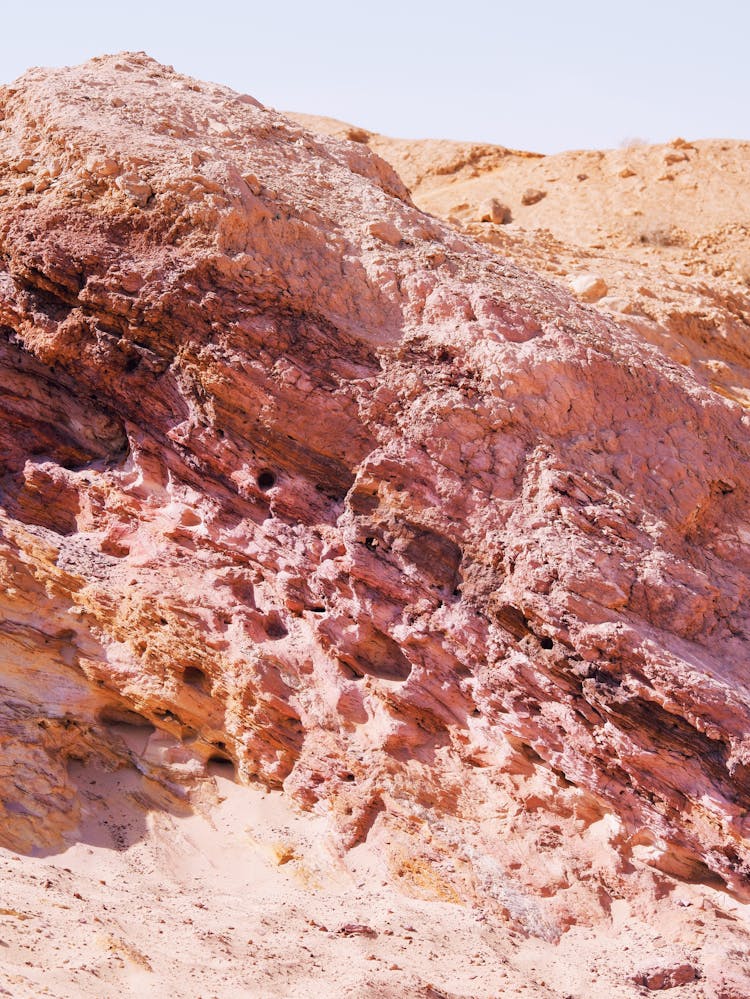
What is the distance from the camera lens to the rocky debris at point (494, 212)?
1722 centimetres

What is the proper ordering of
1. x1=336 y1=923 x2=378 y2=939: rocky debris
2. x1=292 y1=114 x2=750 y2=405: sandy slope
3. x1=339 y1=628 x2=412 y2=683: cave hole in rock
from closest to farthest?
x1=336 y1=923 x2=378 y2=939: rocky debris → x1=339 y1=628 x2=412 y2=683: cave hole in rock → x1=292 y1=114 x2=750 y2=405: sandy slope

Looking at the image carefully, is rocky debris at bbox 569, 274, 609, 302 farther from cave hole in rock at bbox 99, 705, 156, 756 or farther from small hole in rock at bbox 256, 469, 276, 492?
cave hole in rock at bbox 99, 705, 156, 756

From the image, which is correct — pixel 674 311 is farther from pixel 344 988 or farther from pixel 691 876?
pixel 344 988

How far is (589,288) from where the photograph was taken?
40.5 ft

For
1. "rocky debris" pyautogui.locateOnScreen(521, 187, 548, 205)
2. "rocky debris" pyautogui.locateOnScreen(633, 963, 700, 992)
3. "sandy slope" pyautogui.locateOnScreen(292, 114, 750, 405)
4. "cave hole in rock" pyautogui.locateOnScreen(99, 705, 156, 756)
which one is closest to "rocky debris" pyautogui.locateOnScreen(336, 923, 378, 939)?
"rocky debris" pyautogui.locateOnScreen(633, 963, 700, 992)

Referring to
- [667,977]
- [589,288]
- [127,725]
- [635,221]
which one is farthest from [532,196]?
[667,977]

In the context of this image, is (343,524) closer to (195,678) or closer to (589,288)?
(195,678)

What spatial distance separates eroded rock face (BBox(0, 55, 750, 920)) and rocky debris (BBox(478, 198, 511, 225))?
892cm

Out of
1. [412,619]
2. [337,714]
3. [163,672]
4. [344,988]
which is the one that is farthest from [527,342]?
[344,988]

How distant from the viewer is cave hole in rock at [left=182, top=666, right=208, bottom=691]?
23.5 ft

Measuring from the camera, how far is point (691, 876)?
6.17 metres

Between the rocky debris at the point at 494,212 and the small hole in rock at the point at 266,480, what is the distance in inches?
423

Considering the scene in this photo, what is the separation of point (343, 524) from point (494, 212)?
1153 centimetres

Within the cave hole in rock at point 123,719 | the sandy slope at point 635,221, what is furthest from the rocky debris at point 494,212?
the cave hole in rock at point 123,719
